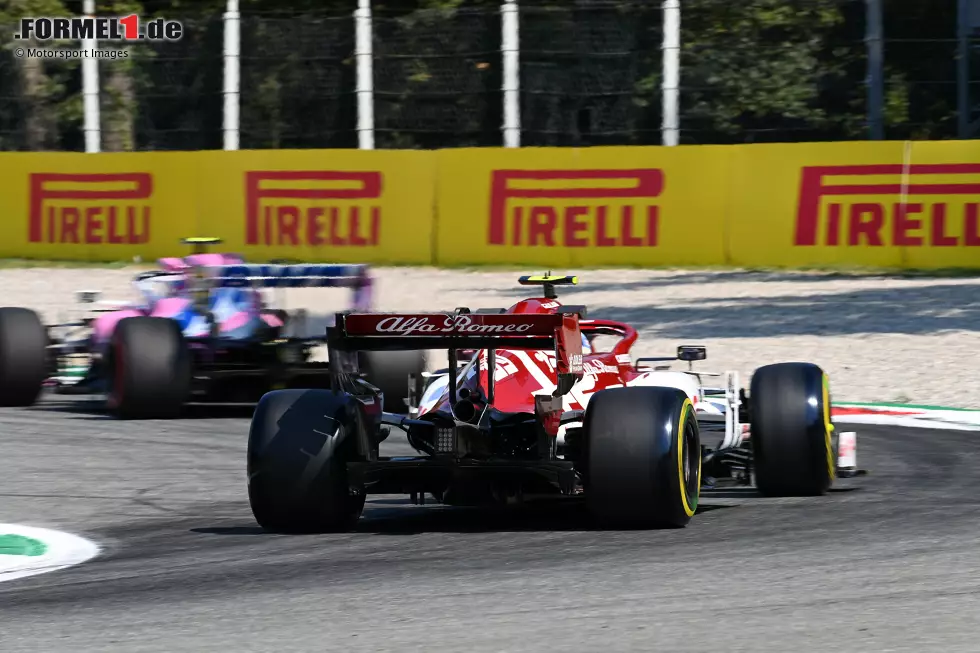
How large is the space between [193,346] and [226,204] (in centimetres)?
1171

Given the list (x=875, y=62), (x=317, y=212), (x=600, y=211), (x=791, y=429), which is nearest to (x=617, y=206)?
(x=600, y=211)

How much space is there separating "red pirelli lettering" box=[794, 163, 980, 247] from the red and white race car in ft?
49.0

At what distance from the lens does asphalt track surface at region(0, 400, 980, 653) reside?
634 centimetres

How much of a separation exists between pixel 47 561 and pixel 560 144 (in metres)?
20.7

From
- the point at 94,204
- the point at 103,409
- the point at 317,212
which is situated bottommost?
the point at 103,409

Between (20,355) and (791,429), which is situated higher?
(791,429)

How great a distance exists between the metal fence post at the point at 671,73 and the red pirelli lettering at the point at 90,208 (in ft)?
25.3

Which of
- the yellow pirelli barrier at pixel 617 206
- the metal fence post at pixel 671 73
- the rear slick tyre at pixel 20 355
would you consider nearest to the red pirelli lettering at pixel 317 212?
the yellow pirelli barrier at pixel 617 206

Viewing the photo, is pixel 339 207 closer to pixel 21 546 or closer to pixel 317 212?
pixel 317 212

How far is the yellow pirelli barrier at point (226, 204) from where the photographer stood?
25906 millimetres

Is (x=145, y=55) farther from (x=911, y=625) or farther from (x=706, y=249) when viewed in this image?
(x=911, y=625)

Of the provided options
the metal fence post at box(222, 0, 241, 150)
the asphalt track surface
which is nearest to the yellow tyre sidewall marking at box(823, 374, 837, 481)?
the asphalt track surface

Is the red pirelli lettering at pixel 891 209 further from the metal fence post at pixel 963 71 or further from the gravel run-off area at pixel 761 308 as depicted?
the metal fence post at pixel 963 71

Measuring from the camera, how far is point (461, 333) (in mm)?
8500
